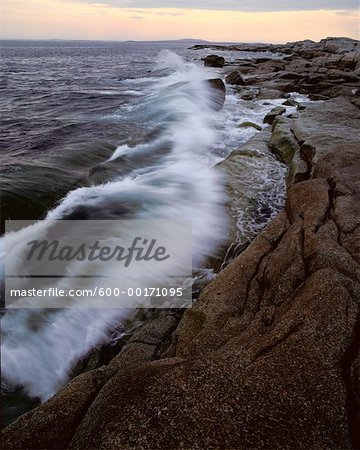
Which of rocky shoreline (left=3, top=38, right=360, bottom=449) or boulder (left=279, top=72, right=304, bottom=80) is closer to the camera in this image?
rocky shoreline (left=3, top=38, right=360, bottom=449)

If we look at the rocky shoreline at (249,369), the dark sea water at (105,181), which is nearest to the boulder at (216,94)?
the dark sea water at (105,181)

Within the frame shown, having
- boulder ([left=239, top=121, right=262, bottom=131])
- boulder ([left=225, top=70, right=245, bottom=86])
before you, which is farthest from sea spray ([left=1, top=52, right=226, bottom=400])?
boulder ([left=225, top=70, right=245, bottom=86])

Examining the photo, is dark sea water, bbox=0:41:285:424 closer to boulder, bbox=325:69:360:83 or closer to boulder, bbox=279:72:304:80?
boulder, bbox=325:69:360:83

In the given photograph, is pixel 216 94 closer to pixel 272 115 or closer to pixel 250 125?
pixel 250 125

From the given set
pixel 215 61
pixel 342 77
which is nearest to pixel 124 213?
pixel 342 77

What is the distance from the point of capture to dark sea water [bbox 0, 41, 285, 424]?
538 cm

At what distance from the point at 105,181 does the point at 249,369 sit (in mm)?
8867

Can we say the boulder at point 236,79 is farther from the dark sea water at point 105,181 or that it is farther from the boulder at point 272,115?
the boulder at point 272,115

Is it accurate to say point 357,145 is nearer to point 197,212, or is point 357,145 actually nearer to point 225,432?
point 197,212

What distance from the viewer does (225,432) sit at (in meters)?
2.56

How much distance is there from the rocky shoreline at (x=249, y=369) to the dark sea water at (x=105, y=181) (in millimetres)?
1593

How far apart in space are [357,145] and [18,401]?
29.6 ft

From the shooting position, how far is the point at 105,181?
431 inches

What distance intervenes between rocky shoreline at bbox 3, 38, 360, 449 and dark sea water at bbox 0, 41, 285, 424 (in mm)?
1593
